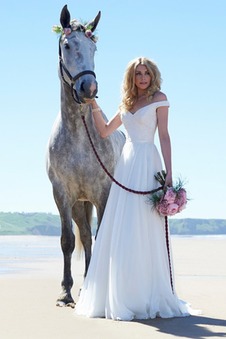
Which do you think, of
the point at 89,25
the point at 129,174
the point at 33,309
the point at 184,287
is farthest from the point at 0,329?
the point at 184,287

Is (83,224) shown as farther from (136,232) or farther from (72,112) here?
(136,232)

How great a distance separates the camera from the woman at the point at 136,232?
250 inches

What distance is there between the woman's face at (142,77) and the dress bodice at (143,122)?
0.68 feet

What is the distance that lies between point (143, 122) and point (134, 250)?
1.18m

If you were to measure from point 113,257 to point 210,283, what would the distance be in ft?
12.8

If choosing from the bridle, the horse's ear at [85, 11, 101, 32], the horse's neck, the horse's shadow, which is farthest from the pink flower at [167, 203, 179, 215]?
the horse's ear at [85, 11, 101, 32]

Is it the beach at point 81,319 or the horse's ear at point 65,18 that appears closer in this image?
the beach at point 81,319

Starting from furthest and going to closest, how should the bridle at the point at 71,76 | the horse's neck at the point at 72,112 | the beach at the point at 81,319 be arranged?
the horse's neck at the point at 72,112 → the bridle at the point at 71,76 → the beach at the point at 81,319

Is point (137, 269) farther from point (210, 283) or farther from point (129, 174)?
point (210, 283)

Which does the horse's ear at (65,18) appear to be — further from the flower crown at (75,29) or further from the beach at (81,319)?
the beach at (81,319)

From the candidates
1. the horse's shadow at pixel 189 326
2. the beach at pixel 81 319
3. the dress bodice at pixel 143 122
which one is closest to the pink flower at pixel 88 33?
the dress bodice at pixel 143 122

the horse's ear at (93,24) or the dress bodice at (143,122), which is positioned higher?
the horse's ear at (93,24)

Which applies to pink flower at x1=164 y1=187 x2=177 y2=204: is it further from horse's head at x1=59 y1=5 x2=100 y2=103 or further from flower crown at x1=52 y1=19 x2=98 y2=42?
flower crown at x1=52 y1=19 x2=98 y2=42

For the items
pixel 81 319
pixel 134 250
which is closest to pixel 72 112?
pixel 134 250
